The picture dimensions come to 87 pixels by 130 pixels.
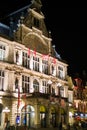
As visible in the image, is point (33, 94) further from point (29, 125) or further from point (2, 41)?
point (2, 41)

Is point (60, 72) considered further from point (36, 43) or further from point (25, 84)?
point (25, 84)

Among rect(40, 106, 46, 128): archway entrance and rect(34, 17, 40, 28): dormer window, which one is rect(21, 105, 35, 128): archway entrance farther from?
rect(34, 17, 40, 28): dormer window

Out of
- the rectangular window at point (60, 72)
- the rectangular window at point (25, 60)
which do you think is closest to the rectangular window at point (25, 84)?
the rectangular window at point (25, 60)

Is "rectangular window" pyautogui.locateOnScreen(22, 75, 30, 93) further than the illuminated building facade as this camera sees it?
Yes

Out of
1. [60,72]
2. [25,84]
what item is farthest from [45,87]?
[60,72]

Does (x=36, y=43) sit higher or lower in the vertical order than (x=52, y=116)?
higher

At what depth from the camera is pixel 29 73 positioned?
54.0m

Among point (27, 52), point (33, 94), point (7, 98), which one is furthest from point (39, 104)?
point (27, 52)

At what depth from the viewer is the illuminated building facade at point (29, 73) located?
162 feet

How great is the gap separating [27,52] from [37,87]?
6771mm

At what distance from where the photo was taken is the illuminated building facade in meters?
49.3

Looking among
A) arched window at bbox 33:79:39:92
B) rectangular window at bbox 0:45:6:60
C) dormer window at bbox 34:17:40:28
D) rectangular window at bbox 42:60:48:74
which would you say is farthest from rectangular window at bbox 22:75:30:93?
dormer window at bbox 34:17:40:28

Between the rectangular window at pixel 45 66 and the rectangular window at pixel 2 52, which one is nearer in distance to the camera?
the rectangular window at pixel 2 52

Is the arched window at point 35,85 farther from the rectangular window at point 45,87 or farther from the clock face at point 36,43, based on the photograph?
the clock face at point 36,43
